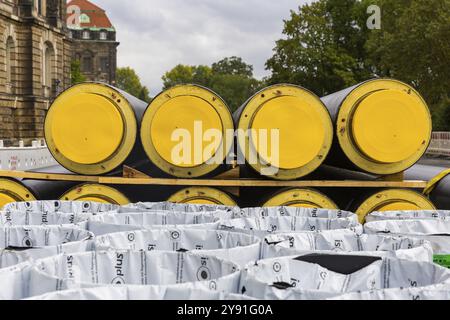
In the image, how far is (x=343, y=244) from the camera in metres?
4.10

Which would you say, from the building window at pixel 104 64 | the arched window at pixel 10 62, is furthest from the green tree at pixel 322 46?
the building window at pixel 104 64

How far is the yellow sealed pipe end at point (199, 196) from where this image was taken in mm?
6980

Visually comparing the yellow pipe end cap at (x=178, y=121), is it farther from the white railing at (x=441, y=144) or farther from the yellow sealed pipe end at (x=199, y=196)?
the white railing at (x=441, y=144)

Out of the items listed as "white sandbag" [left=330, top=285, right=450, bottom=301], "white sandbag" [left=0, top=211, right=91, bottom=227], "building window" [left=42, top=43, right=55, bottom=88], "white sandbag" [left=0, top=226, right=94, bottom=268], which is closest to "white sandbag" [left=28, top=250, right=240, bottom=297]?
"white sandbag" [left=0, top=226, right=94, bottom=268]

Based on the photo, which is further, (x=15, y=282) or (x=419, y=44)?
(x=419, y=44)

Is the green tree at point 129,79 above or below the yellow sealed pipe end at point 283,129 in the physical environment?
above

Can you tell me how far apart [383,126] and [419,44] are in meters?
26.2

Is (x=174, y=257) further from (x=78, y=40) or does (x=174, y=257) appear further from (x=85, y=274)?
(x=78, y=40)

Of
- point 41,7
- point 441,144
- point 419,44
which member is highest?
point 41,7

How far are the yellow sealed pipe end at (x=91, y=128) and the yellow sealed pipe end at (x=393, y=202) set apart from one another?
281 centimetres

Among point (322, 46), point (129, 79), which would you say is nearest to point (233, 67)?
point (129, 79)

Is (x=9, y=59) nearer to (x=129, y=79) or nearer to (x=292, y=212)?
(x=292, y=212)

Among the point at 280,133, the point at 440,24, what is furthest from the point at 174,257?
the point at 440,24

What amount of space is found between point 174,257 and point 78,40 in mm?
93389
